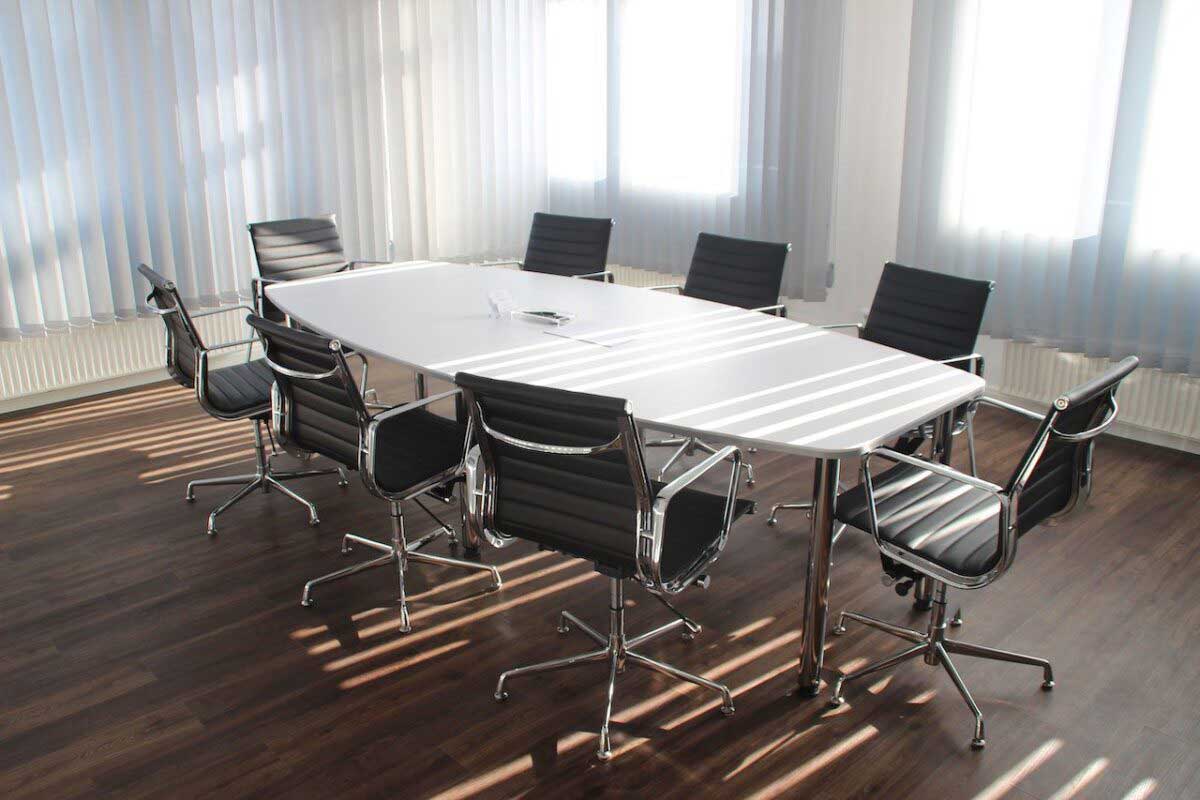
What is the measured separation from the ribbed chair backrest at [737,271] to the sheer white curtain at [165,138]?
256cm

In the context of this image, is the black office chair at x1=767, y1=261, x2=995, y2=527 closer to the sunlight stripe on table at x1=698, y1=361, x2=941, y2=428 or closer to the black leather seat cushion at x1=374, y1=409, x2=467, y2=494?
the sunlight stripe on table at x1=698, y1=361, x2=941, y2=428

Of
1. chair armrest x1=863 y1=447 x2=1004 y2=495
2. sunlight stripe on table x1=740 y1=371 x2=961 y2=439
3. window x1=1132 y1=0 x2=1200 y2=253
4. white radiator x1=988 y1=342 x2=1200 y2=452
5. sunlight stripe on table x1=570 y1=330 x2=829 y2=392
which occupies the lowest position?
white radiator x1=988 y1=342 x2=1200 y2=452

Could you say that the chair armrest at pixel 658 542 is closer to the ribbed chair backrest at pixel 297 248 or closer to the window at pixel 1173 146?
the window at pixel 1173 146

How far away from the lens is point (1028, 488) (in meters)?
2.75

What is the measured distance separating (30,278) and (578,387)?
361 centimetres

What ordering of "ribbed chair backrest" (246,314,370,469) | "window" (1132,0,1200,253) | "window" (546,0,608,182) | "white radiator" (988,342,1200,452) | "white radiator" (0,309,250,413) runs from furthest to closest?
"window" (546,0,608,182) < "white radiator" (0,309,250,413) < "white radiator" (988,342,1200,452) < "window" (1132,0,1200,253) < "ribbed chair backrest" (246,314,370,469)

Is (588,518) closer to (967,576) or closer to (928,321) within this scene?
(967,576)

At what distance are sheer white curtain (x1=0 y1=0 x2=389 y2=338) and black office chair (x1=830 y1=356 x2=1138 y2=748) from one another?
433 cm

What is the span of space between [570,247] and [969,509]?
3151mm

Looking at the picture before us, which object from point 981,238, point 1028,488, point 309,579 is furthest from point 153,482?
point 981,238

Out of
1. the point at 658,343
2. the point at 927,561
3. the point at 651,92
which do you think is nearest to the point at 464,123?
the point at 651,92

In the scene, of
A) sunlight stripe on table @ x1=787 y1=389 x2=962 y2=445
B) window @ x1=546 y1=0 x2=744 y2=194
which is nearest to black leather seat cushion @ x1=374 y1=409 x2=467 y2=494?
sunlight stripe on table @ x1=787 y1=389 x2=962 y2=445

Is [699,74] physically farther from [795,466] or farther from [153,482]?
[153,482]

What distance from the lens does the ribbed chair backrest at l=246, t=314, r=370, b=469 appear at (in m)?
3.30
